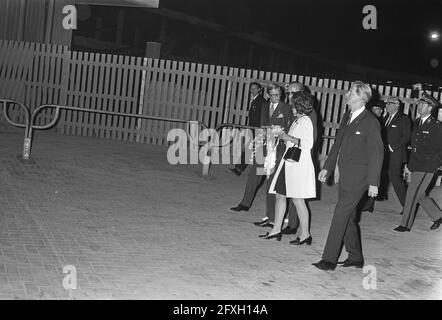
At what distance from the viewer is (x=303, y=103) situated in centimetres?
691

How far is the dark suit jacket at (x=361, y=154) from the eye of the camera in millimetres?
6078

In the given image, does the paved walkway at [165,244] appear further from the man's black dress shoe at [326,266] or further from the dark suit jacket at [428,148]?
the dark suit jacket at [428,148]

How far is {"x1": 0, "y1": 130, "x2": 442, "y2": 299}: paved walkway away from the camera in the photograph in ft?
17.9

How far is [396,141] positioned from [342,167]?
12.7 feet

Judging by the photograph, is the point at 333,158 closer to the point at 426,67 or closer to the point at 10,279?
the point at 10,279

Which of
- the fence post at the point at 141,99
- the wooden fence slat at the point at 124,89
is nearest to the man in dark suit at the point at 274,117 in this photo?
the wooden fence slat at the point at 124,89

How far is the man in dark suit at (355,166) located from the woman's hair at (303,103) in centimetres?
67

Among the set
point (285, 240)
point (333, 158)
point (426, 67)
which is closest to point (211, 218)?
point (285, 240)

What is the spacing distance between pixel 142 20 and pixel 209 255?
25514mm

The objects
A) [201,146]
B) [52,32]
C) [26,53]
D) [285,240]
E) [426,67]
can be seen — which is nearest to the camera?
[285,240]

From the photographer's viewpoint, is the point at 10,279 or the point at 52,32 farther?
the point at 52,32

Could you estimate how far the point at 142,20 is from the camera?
30.5m

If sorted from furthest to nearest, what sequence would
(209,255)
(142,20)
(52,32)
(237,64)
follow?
(237,64) → (142,20) → (52,32) → (209,255)

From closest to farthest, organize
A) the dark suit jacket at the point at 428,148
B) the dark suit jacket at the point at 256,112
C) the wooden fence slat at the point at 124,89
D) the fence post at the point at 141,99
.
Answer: the dark suit jacket at the point at 428,148 < the dark suit jacket at the point at 256,112 < the wooden fence slat at the point at 124,89 < the fence post at the point at 141,99
